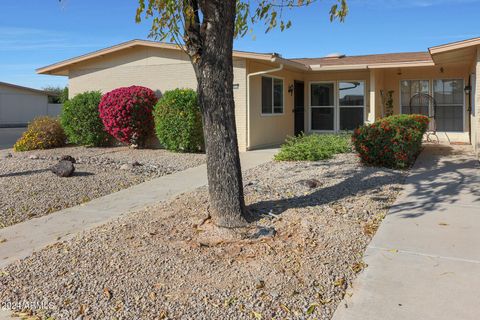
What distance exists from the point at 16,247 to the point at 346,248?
363cm

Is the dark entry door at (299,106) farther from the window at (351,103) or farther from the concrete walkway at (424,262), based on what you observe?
the concrete walkway at (424,262)

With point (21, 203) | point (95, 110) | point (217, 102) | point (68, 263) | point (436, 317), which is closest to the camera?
point (436, 317)

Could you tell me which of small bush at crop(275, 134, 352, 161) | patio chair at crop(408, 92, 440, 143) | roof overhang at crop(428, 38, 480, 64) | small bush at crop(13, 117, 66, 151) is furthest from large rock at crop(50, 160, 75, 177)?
patio chair at crop(408, 92, 440, 143)

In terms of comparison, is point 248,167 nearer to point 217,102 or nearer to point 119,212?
point 119,212

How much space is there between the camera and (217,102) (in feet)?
17.0

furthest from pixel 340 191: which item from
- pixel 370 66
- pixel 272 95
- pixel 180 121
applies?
pixel 370 66

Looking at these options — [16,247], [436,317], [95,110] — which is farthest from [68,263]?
[95,110]

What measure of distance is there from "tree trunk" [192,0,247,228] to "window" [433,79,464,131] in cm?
1332

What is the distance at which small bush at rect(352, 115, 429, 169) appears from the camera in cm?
949

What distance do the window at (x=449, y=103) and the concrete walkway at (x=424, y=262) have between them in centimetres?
951

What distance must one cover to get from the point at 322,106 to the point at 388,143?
858 cm

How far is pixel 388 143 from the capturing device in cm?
954

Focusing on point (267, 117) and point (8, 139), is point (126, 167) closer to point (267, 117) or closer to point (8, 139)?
point (267, 117)

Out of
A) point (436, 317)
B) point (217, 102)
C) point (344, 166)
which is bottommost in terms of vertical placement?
point (436, 317)
